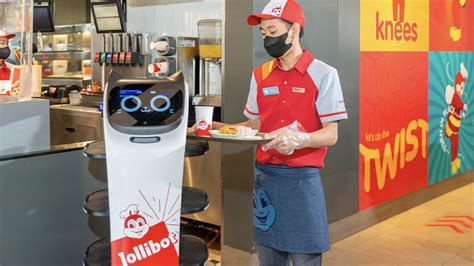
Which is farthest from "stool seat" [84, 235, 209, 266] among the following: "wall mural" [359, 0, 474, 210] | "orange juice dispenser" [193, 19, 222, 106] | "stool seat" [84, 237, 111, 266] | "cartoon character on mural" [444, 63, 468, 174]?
"cartoon character on mural" [444, 63, 468, 174]

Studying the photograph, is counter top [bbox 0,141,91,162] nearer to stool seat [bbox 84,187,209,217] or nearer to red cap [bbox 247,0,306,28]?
stool seat [bbox 84,187,209,217]

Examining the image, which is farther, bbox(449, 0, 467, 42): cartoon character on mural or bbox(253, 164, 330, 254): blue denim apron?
bbox(449, 0, 467, 42): cartoon character on mural

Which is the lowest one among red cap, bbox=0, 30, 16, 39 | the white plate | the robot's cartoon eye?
the robot's cartoon eye

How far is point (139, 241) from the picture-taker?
7.50ft

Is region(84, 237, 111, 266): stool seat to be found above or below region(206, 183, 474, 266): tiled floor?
above

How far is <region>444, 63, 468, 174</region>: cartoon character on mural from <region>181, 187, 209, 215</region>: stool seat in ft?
14.4

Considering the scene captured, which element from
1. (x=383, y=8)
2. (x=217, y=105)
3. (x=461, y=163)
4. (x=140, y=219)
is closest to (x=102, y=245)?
(x=140, y=219)

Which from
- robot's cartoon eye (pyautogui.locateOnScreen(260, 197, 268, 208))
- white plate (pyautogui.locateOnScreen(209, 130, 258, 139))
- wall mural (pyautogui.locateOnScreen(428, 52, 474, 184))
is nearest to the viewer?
white plate (pyautogui.locateOnScreen(209, 130, 258, 139))

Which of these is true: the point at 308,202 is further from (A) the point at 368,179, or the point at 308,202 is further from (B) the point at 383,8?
(B) the point at 383,8

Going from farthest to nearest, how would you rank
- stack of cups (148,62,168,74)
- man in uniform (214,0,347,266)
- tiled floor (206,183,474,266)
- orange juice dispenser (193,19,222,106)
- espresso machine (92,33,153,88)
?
espresso machine (92,33,153,88) < stack of cups (148,62,168,74) < orange juice dispenser (193,19,222,106) < tiled floor (206,183,474,266) < man in uniform (214,0,347,266)

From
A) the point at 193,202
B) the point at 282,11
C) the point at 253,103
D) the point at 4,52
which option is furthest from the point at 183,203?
the point at 4,52

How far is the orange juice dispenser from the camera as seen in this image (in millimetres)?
5004

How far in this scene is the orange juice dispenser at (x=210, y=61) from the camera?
5004mm

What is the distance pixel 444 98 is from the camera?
623 centimetres
